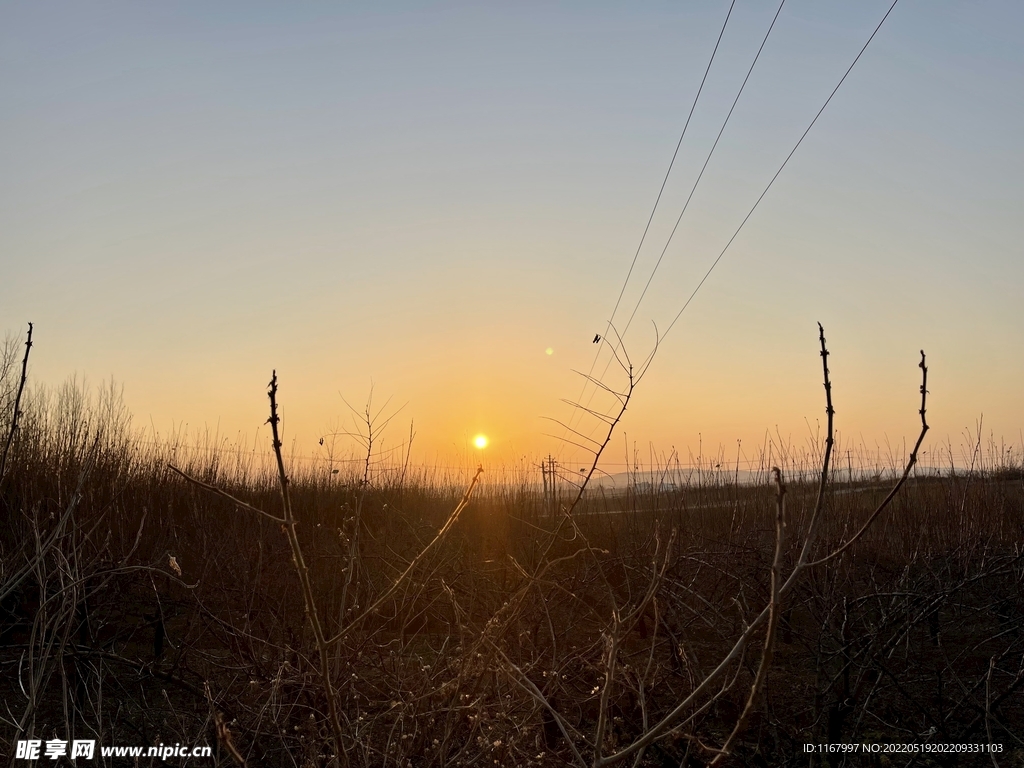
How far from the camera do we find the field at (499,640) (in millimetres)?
2043

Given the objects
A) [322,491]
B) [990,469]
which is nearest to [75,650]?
[322,491]

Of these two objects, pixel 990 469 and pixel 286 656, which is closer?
pixel 286 656

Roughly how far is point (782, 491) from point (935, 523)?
7.89 m

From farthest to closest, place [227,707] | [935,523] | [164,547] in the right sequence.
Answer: [935,523] → [164,547] → [227,707]

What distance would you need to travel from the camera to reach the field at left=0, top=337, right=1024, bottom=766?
6.70 ft

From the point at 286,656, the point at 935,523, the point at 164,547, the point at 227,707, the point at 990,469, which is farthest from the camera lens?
the point at 990,469

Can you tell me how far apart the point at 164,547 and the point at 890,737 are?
5299 mm

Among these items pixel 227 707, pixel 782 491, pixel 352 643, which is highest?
pixel 782 491

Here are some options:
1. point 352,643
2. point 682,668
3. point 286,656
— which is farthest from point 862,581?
point 286,656

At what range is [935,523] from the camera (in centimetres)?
763

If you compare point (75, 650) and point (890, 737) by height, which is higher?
point (75, 650)

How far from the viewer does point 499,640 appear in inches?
124

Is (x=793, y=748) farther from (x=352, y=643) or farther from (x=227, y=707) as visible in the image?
(x=227, y=707)

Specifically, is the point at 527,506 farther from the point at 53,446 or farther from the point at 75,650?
the point at 75,650
